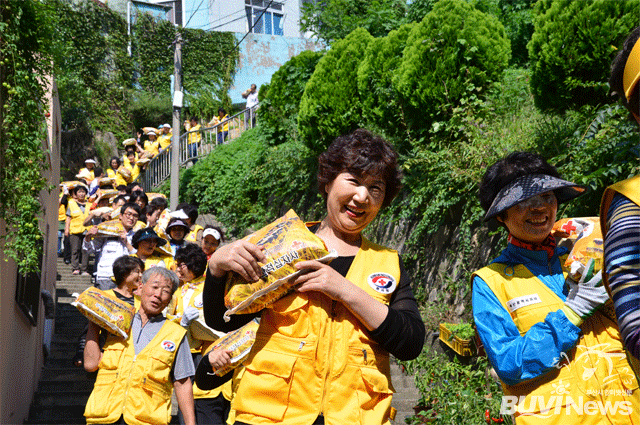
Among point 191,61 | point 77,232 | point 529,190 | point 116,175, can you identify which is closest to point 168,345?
point 529,190

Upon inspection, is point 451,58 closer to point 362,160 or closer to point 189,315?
point 189,315

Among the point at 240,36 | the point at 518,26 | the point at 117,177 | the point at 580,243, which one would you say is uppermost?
the point at 240,36

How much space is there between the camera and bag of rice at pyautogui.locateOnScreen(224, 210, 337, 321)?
243 centimetres

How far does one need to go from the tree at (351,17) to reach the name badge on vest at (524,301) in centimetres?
1097

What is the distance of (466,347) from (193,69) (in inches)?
959

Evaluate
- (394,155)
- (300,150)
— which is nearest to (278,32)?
(300,150)

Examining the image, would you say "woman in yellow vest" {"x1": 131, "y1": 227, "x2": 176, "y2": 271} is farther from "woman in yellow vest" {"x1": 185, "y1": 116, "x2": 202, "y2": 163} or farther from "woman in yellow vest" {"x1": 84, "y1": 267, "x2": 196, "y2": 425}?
"woman in yellow vest" {"x1": 185, "y1": 116, "x2": 202, "y2": 163}

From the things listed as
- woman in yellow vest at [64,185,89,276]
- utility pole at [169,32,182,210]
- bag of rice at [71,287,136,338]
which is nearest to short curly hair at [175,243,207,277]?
bag of rice at [71,287,136,338]

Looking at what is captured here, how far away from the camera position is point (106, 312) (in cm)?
446

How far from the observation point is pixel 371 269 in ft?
8.78

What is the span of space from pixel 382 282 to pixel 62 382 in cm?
687

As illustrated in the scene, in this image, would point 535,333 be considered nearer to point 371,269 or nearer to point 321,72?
point 371,269

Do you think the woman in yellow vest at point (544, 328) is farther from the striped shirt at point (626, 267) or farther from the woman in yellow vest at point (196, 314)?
the woman in yellow vest at point (196, 314)

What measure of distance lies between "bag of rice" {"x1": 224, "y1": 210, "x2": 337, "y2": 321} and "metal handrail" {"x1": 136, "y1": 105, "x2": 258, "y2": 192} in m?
19.1
